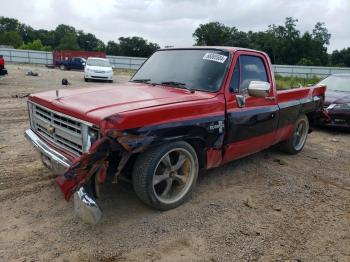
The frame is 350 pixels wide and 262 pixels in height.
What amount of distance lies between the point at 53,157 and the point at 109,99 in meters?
0.88

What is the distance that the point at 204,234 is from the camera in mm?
3605

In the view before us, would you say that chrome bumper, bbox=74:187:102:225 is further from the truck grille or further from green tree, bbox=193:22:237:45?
green tree, bbox=193:22:237:45

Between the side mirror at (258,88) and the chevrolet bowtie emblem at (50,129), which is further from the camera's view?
the side mirror at (258,88)

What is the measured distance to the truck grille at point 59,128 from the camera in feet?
11.8

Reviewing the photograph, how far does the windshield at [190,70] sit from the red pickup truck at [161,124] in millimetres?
14

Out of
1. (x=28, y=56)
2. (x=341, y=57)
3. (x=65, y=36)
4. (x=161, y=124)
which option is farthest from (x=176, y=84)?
(x=65, y=36)

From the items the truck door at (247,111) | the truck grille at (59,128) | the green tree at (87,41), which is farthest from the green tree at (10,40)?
the truck door at (247,111)

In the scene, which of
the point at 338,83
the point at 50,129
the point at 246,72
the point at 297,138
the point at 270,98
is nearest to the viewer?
the point at 50,129

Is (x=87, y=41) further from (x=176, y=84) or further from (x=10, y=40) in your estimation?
(x=176, y=84)

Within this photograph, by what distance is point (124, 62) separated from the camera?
143 ft

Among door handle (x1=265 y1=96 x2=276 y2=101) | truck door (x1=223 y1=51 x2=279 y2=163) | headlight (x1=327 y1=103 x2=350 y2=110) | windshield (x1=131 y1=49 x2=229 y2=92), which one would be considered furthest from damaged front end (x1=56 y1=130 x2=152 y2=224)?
headlight (x1=327 y1=103 x2=350 y2=110)

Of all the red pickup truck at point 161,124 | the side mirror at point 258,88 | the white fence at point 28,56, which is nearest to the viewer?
the red pickup truck at point 161,124

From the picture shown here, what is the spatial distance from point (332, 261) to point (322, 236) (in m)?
0.44

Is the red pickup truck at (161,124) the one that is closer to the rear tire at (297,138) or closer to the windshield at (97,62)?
the rear tire at (297,138)
